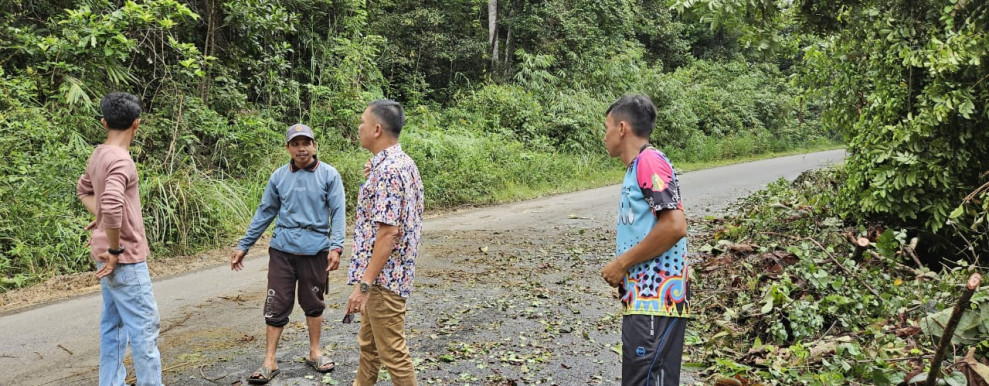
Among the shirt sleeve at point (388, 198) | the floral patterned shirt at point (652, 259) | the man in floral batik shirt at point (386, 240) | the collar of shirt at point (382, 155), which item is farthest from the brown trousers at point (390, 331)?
the floral patterned shirt at point (652, 259)

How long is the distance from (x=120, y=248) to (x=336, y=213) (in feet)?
4.60

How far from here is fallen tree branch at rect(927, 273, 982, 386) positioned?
119 inches

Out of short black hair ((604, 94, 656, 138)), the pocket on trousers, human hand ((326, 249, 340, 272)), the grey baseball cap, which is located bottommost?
human hand ((326, 249, 340, 272))

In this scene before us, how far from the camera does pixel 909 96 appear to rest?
618 cm

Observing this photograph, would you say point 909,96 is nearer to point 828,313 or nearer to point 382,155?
point 828,313

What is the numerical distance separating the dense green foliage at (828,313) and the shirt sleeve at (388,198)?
8.20 feet

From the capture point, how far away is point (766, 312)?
4.88 m

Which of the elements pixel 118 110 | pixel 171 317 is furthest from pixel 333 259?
pixel 171 317

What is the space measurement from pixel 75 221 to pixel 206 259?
5.08 ft

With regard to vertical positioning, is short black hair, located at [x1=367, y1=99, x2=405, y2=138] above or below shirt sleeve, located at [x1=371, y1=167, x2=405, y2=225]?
above

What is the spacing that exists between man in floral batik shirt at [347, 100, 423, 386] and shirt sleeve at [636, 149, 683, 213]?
1280 mm

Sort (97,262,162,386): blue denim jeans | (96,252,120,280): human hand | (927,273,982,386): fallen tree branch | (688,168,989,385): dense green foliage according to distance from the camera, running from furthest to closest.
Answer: (688,168,989,385): dense green foliage < (97,262,162,386): blue denim jeans < (96,252,120,280): human hand < (927,273,982,386): fallen tree branch

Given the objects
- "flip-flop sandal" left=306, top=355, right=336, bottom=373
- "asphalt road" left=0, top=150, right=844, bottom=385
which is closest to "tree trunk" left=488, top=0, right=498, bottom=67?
"asphalt road" left=0, top=150, right=844, bottom=385

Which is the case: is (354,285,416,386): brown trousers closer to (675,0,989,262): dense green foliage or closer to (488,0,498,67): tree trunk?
(675,0,989,262): dense green foliage
